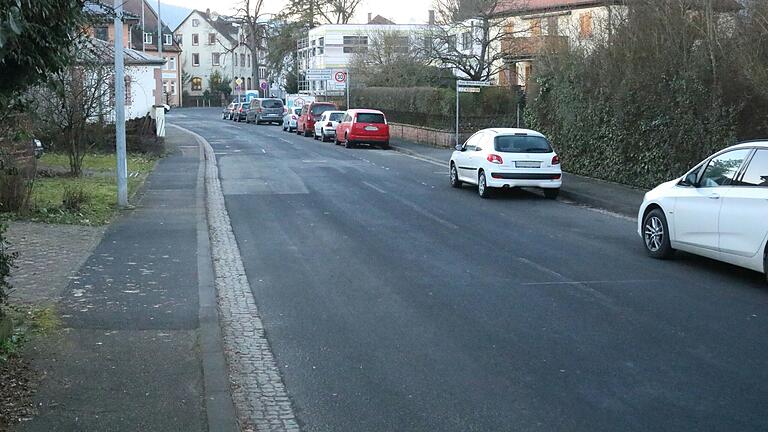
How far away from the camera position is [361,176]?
2469 cm

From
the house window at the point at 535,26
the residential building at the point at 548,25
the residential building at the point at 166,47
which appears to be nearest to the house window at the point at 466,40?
the residential building at the point at 548,25

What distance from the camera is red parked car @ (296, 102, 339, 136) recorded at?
155ft

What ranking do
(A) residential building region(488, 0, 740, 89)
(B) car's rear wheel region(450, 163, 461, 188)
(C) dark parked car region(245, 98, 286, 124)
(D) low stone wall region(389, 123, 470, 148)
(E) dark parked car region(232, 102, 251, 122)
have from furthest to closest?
(E) dark parked car region(232, 102, 251, 122) → (C) dark parked car region(245, 98, 286, 124) → (D) low stone wall region(389, 123, 470, 148) → (B) car's rear wheel region(450, 163, 461, 188) → (A) residential building region(488, 0, 740, 89)

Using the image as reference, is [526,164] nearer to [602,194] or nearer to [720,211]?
[602,194]

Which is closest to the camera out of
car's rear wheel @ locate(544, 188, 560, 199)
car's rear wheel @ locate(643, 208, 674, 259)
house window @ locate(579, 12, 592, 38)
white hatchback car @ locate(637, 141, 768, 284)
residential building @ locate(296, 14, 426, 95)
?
white hatchback car @ locate(637, 141, 768, 284)

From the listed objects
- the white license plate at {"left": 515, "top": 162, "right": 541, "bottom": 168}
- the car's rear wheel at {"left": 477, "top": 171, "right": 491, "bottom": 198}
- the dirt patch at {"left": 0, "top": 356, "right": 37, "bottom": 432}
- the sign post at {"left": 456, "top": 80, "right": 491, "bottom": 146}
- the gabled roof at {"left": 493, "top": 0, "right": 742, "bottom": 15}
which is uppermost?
the gabled roof at {"left": 493, "top": 0, "right": 742, "bottom": 15}

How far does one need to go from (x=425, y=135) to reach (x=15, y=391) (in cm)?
3331

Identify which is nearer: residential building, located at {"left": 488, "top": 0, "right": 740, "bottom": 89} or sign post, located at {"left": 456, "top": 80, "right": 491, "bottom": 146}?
residential building, located at {"left": 488, "top": 0, "right": 740, "bottom": 89}

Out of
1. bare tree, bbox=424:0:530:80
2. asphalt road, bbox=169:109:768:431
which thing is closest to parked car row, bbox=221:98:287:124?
bare tree, bbox=424:0:530:80

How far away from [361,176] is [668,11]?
9304 millimetres

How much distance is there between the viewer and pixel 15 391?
6.04m

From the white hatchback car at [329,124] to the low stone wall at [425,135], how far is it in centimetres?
290

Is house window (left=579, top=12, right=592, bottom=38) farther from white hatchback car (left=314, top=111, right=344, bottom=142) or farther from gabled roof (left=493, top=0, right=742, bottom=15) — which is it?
white hatchback car (left=314, top=111, right=344, bottom=142)

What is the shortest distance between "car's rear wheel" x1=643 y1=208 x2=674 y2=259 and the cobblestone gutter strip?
5.41 meters
